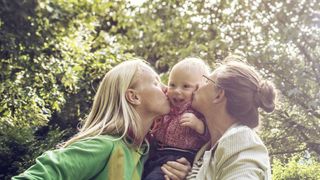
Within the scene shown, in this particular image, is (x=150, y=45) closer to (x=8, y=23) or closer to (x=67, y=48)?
(x=67, y=48)

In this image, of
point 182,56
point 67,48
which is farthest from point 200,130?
point 67,48

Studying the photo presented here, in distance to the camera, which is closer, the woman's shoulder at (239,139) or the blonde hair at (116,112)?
the woman's shoulder at (239,139)

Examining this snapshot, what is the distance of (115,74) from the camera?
6.06ft

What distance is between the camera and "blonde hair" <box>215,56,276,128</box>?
1734 millimetres

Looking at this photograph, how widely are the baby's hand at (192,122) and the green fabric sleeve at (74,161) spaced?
274 mm

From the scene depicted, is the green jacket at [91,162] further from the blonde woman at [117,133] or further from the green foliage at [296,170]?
the green foliage at [296,170]

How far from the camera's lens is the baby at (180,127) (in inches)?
71.7

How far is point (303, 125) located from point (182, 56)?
137 centimetres

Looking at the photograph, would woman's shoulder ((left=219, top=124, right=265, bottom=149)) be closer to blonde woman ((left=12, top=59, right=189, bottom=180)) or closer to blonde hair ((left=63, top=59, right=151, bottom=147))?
blonde woman ((left=12, top=59, right=189, bottom=180))

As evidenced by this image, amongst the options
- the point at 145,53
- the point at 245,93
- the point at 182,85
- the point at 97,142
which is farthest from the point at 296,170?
the point at 145,53

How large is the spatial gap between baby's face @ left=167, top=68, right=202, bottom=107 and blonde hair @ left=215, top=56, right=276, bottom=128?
173 millimetres

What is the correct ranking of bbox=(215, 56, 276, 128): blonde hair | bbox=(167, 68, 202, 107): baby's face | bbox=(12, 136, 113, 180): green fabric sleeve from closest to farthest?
1. bbox=(12, 136, 113, 180): green fabric sleeve
2. bbox=(215, 56, 276, 128): blonde hair
3. bbox=(167, 68, 202, 107): baby's face

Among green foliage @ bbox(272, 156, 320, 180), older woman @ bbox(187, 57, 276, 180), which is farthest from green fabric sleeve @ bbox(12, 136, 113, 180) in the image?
green foliage @ bbox(272, 156, 320, 180)

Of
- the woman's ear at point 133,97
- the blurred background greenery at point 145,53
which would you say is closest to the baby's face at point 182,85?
the woman's ear at point 133,97
